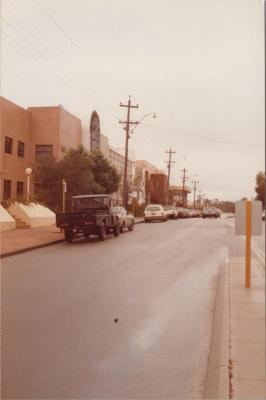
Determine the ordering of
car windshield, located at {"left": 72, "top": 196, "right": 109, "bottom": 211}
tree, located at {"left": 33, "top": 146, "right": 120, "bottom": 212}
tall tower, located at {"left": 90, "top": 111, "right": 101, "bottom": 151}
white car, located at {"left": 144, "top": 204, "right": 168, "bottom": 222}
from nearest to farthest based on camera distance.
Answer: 1. car windshield, located at {"left": 72, "top": 196, "right": 109, "bottom": 211}
2. tree, located at {"left": 33, "top": 146, "right": 120, "bottom": 212}
3. white car, located at {"left": 144, "top": 204, "right": 168, "bottom": 222}
4. tall tower, located at {"left": 90, "top": 111, "right": 101, "bottom": 151}

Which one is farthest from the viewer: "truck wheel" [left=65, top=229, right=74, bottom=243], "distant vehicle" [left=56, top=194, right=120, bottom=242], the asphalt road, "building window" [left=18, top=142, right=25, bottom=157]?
"building window" [left=18, top=142, right=25, bottom=157]

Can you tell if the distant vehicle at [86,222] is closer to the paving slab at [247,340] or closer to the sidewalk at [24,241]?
the sidewalk at [24,241]

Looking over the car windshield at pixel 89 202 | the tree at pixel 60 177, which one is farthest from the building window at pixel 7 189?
the car windshield at pixel 89 202

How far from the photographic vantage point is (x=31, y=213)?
→ 29234 millimetres

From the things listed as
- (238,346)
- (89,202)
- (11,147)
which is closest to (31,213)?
(89,202)

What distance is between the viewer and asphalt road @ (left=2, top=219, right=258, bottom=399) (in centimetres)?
511

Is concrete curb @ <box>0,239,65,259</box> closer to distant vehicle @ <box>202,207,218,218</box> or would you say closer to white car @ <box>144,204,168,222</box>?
white car @ <box>144,204,168,222</box>

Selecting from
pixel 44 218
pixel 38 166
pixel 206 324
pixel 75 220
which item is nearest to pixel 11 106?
pixel 38 166

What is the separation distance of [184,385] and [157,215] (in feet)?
136

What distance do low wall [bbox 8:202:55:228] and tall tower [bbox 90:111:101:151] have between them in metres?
22.3

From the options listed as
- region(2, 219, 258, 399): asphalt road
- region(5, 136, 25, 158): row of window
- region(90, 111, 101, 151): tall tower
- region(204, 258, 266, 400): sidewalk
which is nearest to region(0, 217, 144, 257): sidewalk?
region(2, 219, 258, 399): asphalt road

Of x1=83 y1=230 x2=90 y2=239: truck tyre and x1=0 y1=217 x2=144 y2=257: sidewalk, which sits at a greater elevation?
x1=83 y1=230 x2=90 y2=239: truck tyre

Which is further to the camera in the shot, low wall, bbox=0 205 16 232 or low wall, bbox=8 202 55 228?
low wall, bbox=8 202 55 228

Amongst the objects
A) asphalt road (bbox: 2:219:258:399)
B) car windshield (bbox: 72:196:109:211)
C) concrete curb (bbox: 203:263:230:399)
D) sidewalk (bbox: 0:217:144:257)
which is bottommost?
asphalt road (bbox: 2:219:258:399)
